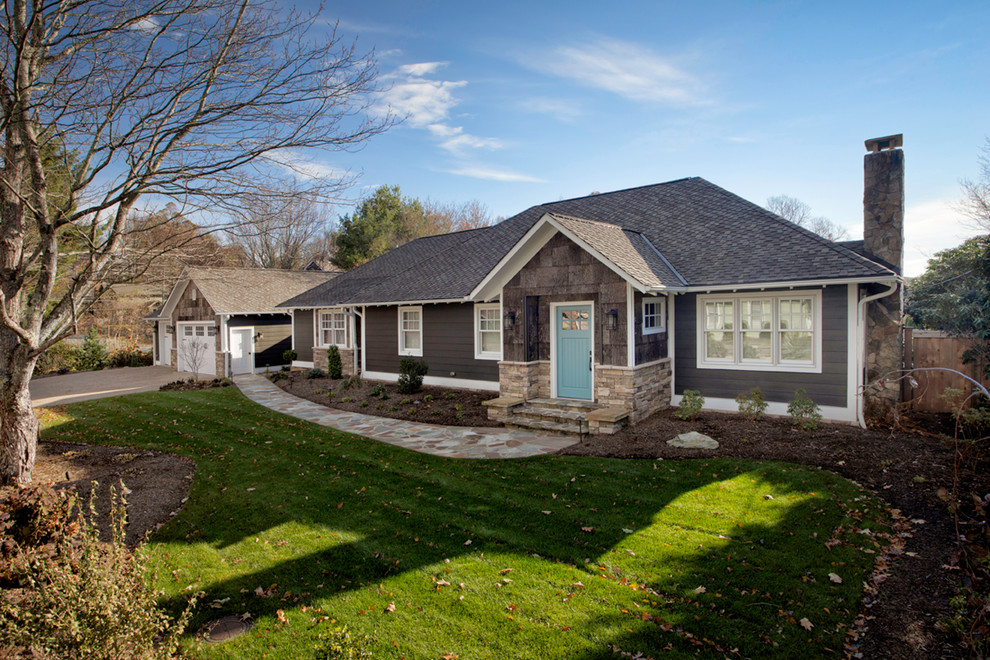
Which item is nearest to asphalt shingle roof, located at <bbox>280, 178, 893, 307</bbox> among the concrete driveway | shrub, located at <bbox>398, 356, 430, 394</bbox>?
shrub, located at <bbox>398, 356, 430, 394</bbox>

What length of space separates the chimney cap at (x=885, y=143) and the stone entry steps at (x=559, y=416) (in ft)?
25.1

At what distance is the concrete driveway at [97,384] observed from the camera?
1822 cm

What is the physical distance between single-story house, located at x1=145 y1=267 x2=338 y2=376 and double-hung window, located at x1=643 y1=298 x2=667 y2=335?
16.5m

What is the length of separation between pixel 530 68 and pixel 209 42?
25.0 feet

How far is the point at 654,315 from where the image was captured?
11398mm

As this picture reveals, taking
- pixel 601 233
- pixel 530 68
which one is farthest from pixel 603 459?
pixel 530 68

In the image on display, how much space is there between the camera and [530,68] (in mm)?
11789

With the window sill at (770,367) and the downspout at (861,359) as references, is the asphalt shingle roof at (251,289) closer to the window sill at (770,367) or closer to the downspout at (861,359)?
the window sill at (770,367)

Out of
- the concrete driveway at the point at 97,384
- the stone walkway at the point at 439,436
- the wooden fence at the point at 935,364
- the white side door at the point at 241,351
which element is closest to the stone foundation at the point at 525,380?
the stone walkway at the point at 439,436

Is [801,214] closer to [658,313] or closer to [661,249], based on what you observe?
[661,249]

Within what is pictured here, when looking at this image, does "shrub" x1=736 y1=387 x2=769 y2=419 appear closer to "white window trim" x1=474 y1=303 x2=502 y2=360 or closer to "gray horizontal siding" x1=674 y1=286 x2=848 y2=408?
"gray horizontal siding" x1=674 y1=286 x2=848 y2=408

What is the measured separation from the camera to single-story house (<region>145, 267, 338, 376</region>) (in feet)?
71.6

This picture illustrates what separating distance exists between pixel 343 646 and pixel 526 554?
7.11ft

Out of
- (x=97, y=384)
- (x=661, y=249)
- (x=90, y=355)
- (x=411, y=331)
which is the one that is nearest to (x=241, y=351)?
(x=97, y=384)
